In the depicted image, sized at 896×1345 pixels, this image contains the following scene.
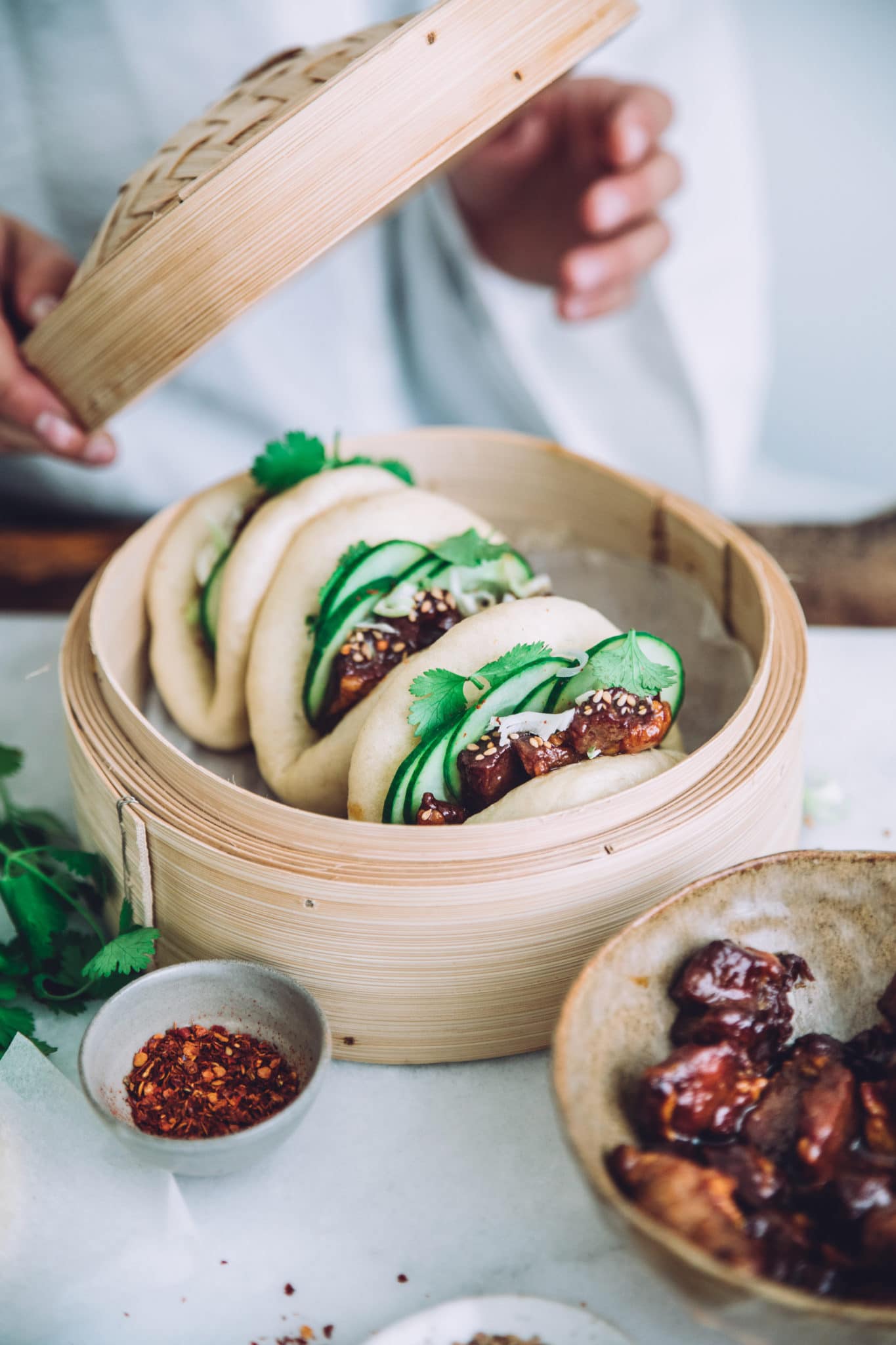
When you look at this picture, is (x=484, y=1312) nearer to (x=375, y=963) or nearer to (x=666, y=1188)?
(x=666, y=1188)

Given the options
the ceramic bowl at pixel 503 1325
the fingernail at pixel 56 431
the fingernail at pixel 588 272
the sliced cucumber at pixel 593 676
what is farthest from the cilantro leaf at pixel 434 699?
the fingernail at pixel 588 272

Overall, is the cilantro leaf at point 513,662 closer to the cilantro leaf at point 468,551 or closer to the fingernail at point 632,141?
the cilantro leaf at point 468,551

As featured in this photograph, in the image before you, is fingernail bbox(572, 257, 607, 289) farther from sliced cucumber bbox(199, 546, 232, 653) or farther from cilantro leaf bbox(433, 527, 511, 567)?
sliced cucumber bbox(199, 546, 232, 653)

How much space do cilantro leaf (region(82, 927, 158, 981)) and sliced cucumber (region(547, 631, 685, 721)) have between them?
0.70 metres

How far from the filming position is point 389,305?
3617 mm

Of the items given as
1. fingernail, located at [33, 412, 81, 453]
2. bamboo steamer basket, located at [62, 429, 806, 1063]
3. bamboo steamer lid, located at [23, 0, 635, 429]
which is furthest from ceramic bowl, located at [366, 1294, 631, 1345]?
fingernail, located at [33, 412, 81, 453]

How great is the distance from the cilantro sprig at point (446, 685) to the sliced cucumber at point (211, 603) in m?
0.66

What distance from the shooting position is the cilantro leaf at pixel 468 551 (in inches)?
75.5

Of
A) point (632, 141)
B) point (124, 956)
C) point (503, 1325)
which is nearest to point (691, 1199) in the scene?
point (503, 1325)

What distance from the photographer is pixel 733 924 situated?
1.45 m

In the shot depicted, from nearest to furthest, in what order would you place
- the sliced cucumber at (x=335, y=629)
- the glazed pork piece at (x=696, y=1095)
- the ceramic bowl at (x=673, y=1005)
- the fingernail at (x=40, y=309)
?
1. the ceramic bowl at (x=673, y=1005)
2. the glazed pork piece at (x=696, y=1095)
3. the sliced cucumber at (x=335, y=629)
4. the fingernail at (x=40, y=309)

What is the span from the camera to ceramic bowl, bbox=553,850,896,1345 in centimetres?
100

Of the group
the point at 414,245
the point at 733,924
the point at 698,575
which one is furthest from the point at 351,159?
the point at 414,245

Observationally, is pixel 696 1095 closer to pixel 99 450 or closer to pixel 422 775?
pixel 422 775
